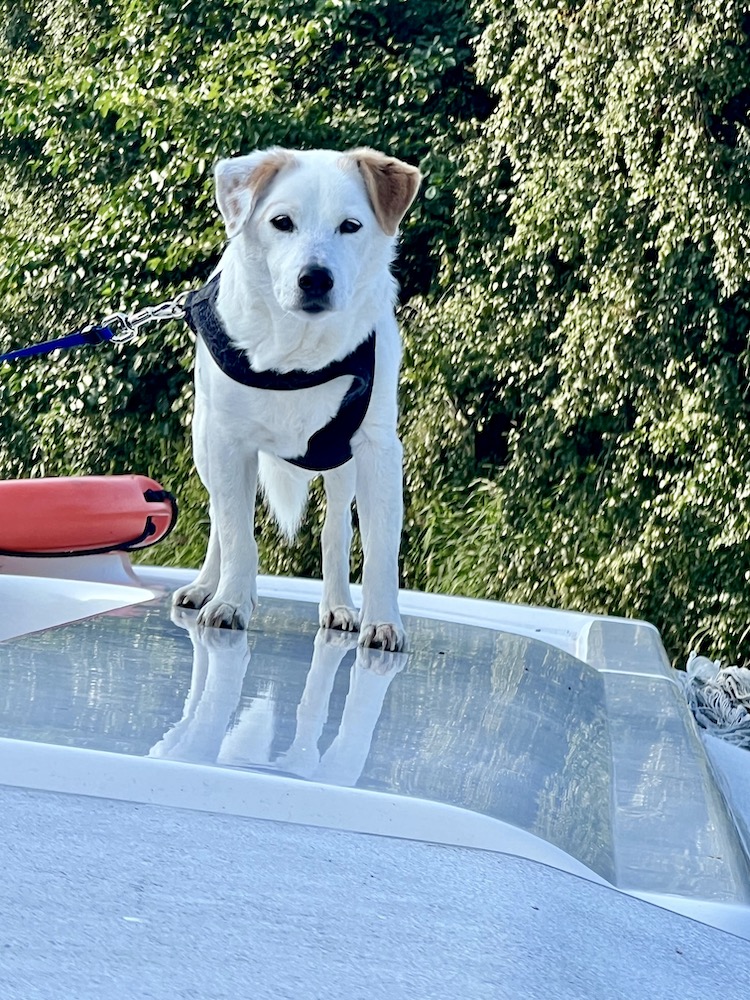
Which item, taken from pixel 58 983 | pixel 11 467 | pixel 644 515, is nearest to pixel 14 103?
pixel 11 467

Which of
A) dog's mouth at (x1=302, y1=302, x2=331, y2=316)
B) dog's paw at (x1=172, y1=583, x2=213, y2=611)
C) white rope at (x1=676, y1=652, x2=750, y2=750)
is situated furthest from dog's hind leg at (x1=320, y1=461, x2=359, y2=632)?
white rope at (x1=676, y1=652, x2=750, y2=750)

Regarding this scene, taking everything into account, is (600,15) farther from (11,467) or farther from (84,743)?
(84,743)

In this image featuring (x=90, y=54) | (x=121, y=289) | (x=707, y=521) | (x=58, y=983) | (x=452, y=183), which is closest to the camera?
(x=58, y=983)

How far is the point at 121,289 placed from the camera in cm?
706

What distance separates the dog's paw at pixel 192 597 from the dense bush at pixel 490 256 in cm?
371

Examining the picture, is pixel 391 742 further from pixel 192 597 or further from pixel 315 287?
pixel 192 597

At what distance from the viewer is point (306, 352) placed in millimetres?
2131

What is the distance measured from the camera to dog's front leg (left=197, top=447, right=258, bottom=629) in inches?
84.1

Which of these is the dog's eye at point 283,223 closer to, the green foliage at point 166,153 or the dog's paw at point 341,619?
the dog's paw at point 341,619

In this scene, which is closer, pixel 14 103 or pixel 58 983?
pixel 58 983

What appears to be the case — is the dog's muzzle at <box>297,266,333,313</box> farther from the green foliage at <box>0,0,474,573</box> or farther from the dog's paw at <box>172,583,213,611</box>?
the green foliage at <box>0,0,474,573</box>

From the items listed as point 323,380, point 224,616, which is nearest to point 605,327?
point 323,380

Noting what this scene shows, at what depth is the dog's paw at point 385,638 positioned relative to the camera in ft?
6.73

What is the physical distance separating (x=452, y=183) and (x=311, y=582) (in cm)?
396
